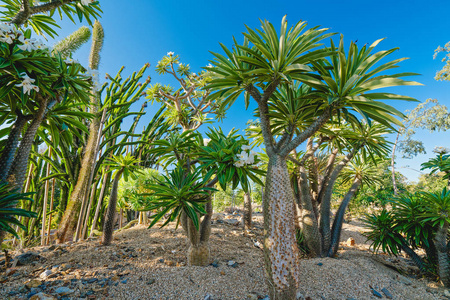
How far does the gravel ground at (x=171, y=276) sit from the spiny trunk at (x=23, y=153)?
1.08 metres

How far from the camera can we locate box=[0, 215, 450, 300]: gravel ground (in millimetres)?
2193

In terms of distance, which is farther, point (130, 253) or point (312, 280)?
point (130, 253)

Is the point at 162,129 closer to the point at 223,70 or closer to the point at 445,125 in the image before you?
the point at 223,70

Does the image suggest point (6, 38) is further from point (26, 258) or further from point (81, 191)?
point (81, 191)

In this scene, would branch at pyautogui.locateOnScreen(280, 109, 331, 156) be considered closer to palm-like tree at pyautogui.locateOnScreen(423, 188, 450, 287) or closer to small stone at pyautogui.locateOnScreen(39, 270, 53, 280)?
palm-like tree at pyautogui.locateOnScreen(423, 188, 450, 287)

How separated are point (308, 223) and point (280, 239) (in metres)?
2.36

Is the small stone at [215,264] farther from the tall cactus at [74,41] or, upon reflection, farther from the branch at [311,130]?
the tall cactus at [74,41]

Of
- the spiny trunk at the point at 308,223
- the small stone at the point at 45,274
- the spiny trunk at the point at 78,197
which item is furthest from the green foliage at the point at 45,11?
the spiny trunk at the point at 308,223

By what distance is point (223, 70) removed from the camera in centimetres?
254

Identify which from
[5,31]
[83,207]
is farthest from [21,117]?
[83,207]

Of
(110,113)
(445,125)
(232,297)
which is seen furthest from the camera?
(445,125)

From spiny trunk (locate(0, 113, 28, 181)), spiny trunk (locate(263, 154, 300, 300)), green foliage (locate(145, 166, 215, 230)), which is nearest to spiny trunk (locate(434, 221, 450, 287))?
spiny trunk (locate(263, 154, 300, 300))

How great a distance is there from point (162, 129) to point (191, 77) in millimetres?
1566

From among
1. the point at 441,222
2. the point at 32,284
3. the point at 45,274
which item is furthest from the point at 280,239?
the point at 441,222
